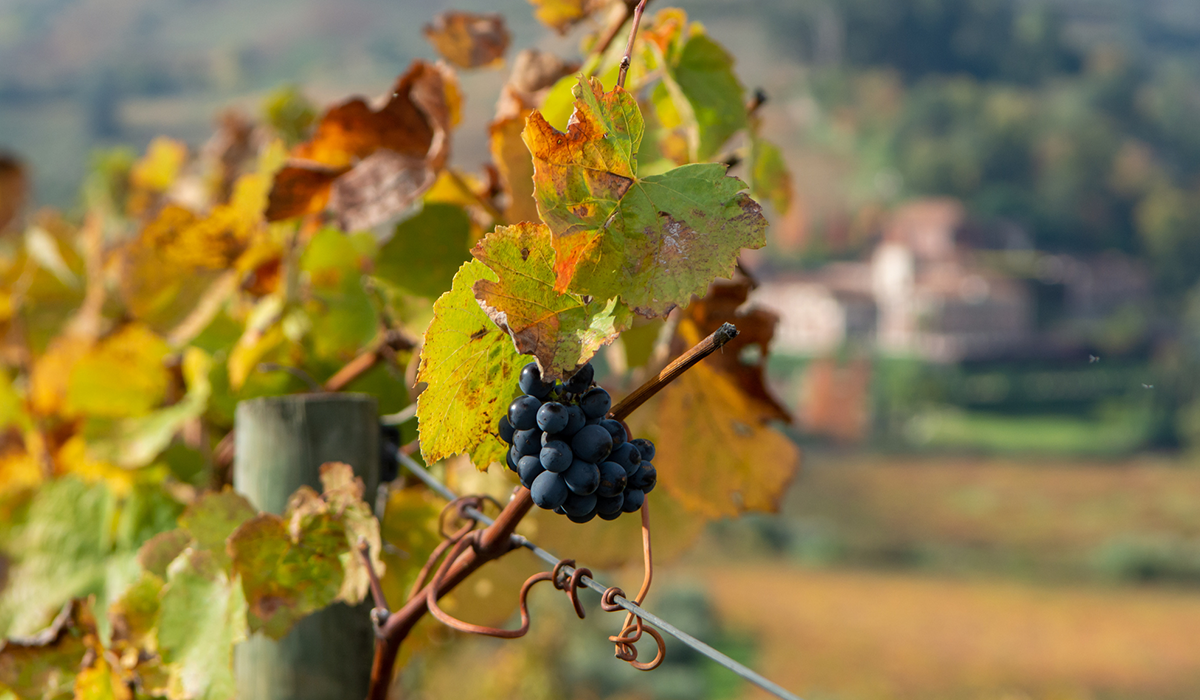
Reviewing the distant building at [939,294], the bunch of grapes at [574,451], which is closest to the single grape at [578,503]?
the bunch of grapes at [574,451]

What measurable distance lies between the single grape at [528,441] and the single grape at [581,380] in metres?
0.01

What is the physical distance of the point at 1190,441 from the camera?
10383 mm

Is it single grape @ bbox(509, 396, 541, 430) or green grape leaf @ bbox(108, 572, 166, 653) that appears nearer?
single grape @ bbox(509, 396, 541, 430)

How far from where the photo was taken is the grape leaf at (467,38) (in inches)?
12.1

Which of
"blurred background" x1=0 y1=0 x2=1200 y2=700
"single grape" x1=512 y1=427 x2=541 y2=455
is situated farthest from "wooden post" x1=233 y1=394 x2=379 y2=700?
"blurred background" x1=0 y1=0 x2=1200 y2=700

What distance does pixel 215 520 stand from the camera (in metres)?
0.24

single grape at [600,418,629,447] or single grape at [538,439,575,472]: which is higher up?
single grape at [600,418,629,447]

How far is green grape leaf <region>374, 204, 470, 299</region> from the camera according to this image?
0.28 m

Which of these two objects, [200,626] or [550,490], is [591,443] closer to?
[550,490]

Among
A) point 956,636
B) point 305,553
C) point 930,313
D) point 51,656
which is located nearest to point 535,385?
point 305,553

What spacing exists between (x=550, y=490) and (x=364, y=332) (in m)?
0.19

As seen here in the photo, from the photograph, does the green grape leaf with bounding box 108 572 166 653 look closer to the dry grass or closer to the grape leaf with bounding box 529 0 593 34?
the grape leaf with bounding box 529 0 593 34

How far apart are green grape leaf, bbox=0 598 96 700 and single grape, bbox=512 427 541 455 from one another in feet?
0.66

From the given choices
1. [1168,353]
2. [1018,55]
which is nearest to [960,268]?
[1168,353]
